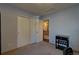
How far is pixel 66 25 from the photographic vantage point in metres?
2.81

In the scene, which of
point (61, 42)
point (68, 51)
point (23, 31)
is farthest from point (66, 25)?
point (23, 31)

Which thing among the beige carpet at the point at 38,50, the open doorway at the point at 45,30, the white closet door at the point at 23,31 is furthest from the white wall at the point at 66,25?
the white closet door at the point at 23,31

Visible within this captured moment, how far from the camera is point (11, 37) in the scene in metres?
2.70

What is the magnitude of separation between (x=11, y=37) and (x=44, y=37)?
91 centimetres

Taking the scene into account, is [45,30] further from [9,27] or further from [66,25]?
[9,27]

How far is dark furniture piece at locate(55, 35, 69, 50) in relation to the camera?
2.71m

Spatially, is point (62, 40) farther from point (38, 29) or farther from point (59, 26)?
point (38, 29)

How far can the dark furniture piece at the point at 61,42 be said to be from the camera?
8.89 ft

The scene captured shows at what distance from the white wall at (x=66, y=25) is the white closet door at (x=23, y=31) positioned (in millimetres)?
538

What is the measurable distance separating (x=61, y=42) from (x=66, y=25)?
50 centimetres

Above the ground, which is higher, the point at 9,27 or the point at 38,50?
the point at 9,27

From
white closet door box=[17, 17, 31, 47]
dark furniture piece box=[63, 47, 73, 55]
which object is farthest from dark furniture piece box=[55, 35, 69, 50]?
white closet door box=[17, 17, 31, 47]

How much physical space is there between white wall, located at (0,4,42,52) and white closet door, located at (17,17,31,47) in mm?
105
